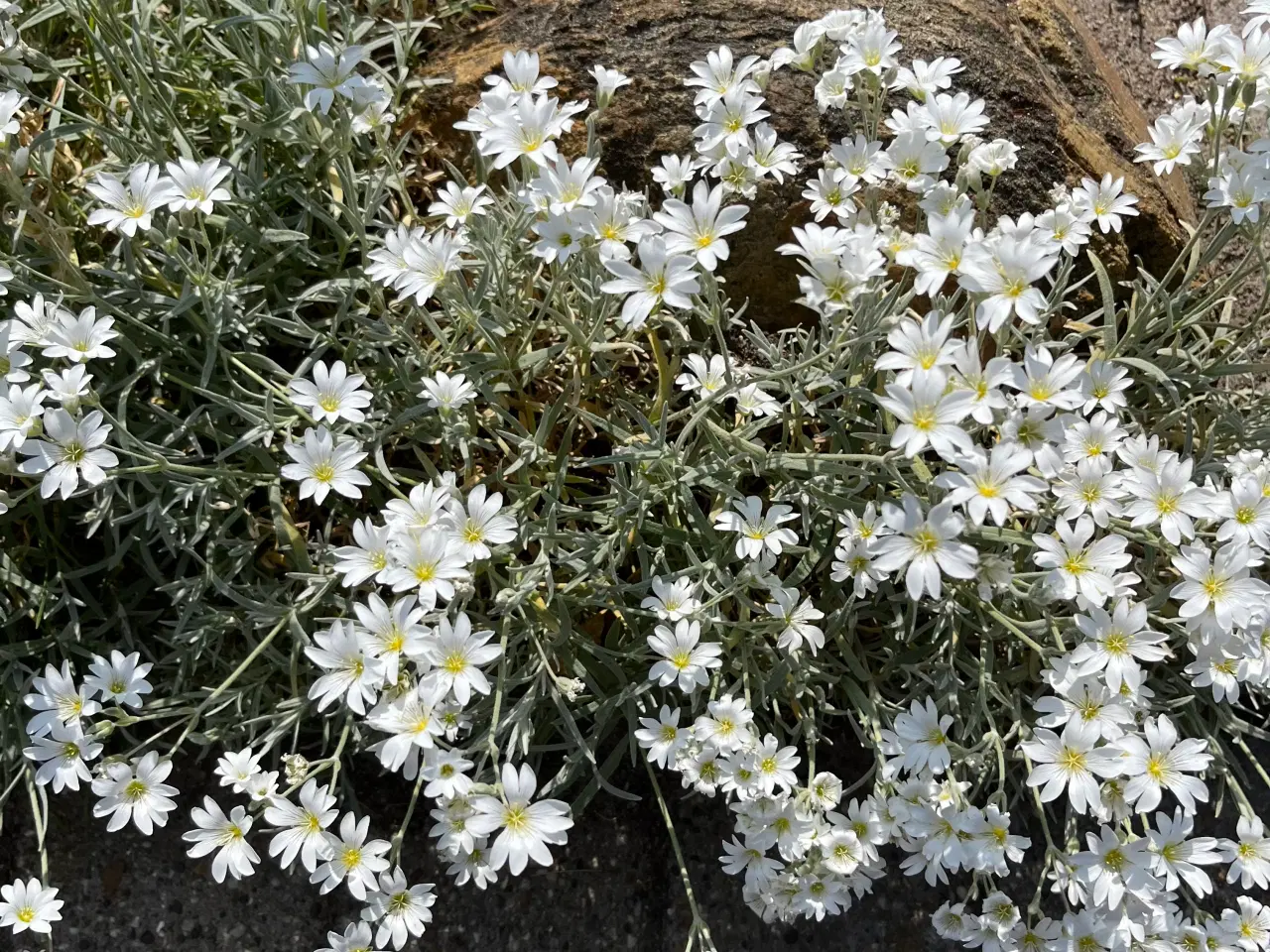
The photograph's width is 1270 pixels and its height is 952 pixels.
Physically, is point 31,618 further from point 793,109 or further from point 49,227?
point 793,109

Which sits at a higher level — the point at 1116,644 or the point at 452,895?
the point at 1116,644

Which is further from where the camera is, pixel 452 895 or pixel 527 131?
pixel 452 895

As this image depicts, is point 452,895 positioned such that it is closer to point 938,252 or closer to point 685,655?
point 685,655

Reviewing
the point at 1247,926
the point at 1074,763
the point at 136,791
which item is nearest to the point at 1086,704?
the point at 1074,763

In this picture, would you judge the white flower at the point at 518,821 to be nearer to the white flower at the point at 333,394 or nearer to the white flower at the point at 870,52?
the white flower at the point at 333,394

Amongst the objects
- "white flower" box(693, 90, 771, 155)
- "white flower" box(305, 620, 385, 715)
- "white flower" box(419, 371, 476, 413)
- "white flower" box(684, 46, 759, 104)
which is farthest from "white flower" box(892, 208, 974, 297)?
"white flower" box(305, 620, 385, 715)

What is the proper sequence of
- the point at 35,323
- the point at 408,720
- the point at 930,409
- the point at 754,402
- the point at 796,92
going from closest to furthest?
1. the point at 930,409
2. the point at 408,720
3. the point at 35,323
4. the point at 754,402
5. the point at 796,92

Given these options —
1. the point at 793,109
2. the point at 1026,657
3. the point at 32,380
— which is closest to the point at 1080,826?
the point at 1026,657
